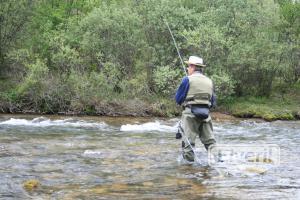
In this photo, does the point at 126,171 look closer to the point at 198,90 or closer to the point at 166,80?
the point at 198,90

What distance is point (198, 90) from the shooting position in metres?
9.71

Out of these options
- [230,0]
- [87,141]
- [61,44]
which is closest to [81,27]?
[61,44]

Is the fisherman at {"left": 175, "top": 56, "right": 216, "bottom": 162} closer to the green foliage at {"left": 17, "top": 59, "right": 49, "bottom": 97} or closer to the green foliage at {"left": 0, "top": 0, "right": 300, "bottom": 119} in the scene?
the green foliage at {"left": 0, "top": 0, "right": 300, "bottom": 119}

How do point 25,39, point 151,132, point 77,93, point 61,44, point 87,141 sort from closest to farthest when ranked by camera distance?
point 87,141
point 151,132
point 77,93
point 61,44
point 25,39

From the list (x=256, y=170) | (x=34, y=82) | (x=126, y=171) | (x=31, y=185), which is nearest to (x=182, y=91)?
(x=126, y=171)

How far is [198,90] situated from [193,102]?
0.25 meters

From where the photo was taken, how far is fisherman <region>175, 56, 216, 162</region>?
967 centimetres

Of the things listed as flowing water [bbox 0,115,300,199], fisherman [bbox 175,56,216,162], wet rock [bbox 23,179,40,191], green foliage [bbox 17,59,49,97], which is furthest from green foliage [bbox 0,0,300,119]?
wet rock [bbox 23,179,40,191]

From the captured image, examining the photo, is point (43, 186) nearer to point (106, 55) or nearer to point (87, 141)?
point (87, 141)

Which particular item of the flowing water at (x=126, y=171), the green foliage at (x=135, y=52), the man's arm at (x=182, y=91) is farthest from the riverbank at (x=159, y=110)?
the man's arm at (x=182, y=91)

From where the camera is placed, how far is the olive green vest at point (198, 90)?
9680mm

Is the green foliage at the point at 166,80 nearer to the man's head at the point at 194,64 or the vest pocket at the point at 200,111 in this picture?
the man's head at the point at 194,64

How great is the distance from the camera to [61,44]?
A: 2803 centimetres

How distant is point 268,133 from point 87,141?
6833mm
